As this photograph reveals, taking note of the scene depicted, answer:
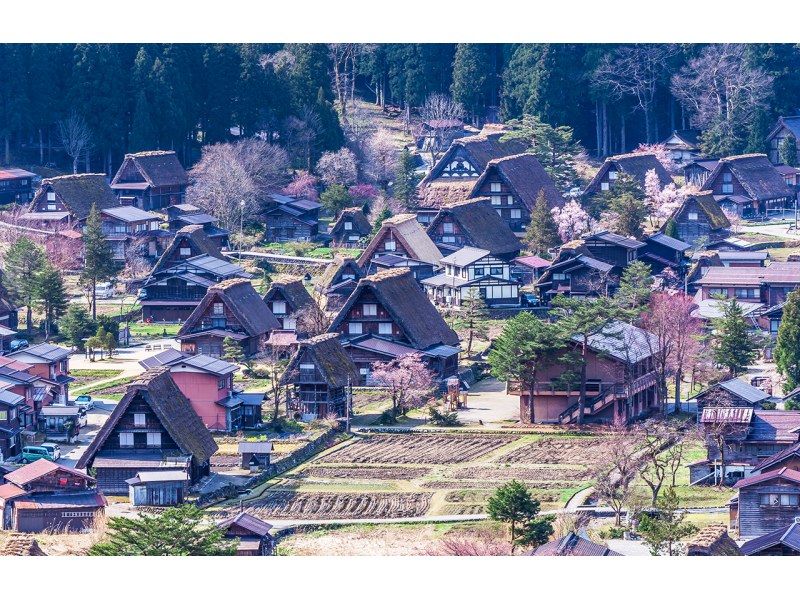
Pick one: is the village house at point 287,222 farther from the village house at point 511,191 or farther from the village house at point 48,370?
the village house at point 48,370

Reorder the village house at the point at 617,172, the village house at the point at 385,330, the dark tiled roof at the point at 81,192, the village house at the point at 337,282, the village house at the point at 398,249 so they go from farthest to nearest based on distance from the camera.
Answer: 1. the village house at the point at 617,172
2. the dark tiled roof at the point at 81,192
3. the village house at the point at 398,249
4. the village house at the point at 337,282
5. the village house at the point at 385,330

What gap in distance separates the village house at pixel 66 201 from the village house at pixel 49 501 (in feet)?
83.2

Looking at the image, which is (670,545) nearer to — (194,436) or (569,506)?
(569,506)

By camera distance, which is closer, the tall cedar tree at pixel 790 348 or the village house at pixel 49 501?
the village house at pixel 49 501

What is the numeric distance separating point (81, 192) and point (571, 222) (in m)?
16.4

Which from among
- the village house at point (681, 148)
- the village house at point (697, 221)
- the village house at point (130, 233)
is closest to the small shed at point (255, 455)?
the village house at point (130, 233)

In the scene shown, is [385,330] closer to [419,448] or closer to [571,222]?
[419,448]

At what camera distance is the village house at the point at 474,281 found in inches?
2589

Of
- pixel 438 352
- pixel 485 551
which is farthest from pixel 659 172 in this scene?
pixel 485 551

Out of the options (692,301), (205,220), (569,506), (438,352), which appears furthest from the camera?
(205,220)

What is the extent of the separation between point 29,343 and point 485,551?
23050 millimetres

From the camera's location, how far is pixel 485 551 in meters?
42.1

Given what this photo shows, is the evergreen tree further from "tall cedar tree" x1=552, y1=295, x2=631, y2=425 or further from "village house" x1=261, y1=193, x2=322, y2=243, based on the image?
"tall cedar tree" x1=552, y1=295, x2=631, y2=425

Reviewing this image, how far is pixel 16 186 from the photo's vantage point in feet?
252
